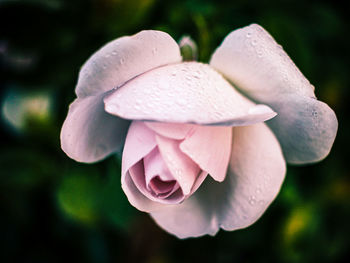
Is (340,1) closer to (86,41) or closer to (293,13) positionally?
(293,13)

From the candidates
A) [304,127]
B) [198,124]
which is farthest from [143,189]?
[304,127]

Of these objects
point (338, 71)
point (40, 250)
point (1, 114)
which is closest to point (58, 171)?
point (1, 114)

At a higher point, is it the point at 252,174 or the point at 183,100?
the point at 183,100

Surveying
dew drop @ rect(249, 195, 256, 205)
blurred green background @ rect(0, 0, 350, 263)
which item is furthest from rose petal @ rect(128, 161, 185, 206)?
blurred green background @ rect(0, 0, 350, 263)

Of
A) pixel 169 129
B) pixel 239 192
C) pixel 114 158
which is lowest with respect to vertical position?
pixel 114 158

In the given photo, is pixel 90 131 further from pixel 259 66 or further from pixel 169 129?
pixel 259 66

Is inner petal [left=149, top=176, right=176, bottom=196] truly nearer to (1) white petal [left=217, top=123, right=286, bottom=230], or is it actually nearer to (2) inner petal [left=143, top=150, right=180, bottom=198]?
(2) inner petal [left=143, top=150, right=180, bottom=198]

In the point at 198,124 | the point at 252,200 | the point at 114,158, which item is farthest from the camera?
the point at 114,158

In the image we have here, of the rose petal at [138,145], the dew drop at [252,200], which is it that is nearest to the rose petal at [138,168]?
the rose petal at [138,145]
